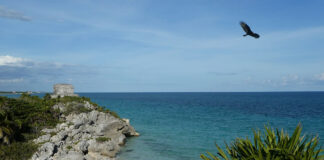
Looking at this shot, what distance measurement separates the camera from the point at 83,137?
29.1 m

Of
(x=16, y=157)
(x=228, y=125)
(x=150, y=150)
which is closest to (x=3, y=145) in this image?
(x=16, y=157)

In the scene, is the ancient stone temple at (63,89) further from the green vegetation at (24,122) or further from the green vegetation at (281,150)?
the green vegetation at (281,150)

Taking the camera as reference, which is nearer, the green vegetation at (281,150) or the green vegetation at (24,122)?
the green vegetation at (281,150)

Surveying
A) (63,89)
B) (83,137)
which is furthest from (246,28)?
(63,89)

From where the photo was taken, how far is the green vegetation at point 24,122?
22095 millimetres

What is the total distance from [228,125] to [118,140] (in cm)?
2354

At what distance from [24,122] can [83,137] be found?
686 centimetres

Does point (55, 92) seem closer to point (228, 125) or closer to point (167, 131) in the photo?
point (167, 131)

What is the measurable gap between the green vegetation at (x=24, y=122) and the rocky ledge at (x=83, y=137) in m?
0.83

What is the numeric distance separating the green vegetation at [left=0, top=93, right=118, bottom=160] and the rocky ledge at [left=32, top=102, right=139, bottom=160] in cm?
83

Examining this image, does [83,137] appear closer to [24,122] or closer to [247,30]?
[24,122]

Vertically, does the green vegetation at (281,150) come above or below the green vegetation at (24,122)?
above

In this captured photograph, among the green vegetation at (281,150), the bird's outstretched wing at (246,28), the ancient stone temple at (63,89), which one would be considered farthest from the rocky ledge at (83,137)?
the bird's outstretched wing at (246,28)

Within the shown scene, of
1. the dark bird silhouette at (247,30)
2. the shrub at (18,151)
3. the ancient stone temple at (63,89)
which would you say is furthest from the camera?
the ancient stone temple at (63,89)
